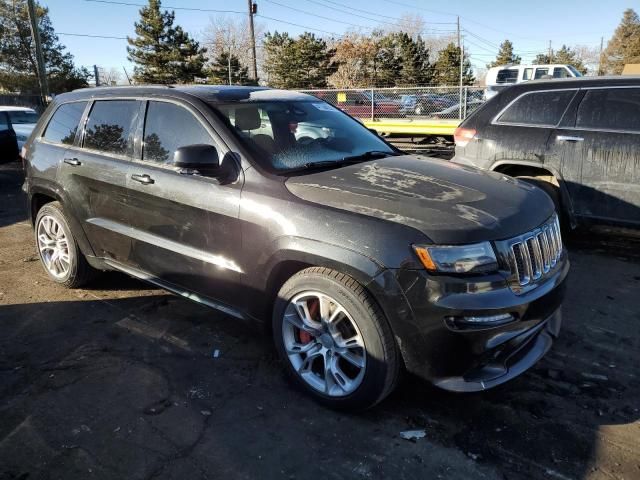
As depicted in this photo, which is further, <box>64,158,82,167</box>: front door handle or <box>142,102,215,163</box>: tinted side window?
<box>64,158,82,167</box>: front door handle

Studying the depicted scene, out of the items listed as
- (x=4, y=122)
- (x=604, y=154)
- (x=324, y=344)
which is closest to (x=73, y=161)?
(x=324, y=344)

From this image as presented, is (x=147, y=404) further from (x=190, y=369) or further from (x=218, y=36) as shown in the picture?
(x=218, y=36)

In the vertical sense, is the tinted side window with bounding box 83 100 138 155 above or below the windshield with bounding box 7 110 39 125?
below

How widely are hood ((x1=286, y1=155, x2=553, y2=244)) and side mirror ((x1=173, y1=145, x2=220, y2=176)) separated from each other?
509 mm

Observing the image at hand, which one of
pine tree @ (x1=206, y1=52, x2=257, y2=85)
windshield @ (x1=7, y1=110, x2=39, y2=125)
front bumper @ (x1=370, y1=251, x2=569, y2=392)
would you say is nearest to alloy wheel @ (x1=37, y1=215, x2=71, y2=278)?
front bumper @ (x1=370, y1=251, x2=569, y2=392)

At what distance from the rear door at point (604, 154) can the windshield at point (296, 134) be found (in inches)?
92.3

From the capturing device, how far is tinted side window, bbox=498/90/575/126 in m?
5.46

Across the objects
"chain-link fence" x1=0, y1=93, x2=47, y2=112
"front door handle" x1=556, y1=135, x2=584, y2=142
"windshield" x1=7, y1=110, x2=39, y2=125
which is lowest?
"front door handle" x1=556, y1=135, x2=584, y2=142

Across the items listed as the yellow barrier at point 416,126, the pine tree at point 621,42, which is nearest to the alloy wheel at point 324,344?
the yellow barrier at point 416,126

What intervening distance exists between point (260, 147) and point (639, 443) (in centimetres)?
273

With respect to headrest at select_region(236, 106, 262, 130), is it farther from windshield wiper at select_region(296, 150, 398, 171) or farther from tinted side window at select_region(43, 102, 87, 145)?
tinted side window at select_region(43, 102, 87, 145)

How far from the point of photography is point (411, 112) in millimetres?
14320

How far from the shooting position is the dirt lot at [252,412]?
2.52m

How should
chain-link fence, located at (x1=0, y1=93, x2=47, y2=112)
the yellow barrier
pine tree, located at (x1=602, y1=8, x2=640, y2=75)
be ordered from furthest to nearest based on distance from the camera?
pine tree, located at (x1=602, y1=8, x2=640, y2=75)
chain-link fence, located at (x1=0, y1=93, x2=47, y2=112)
the yellow barrier
